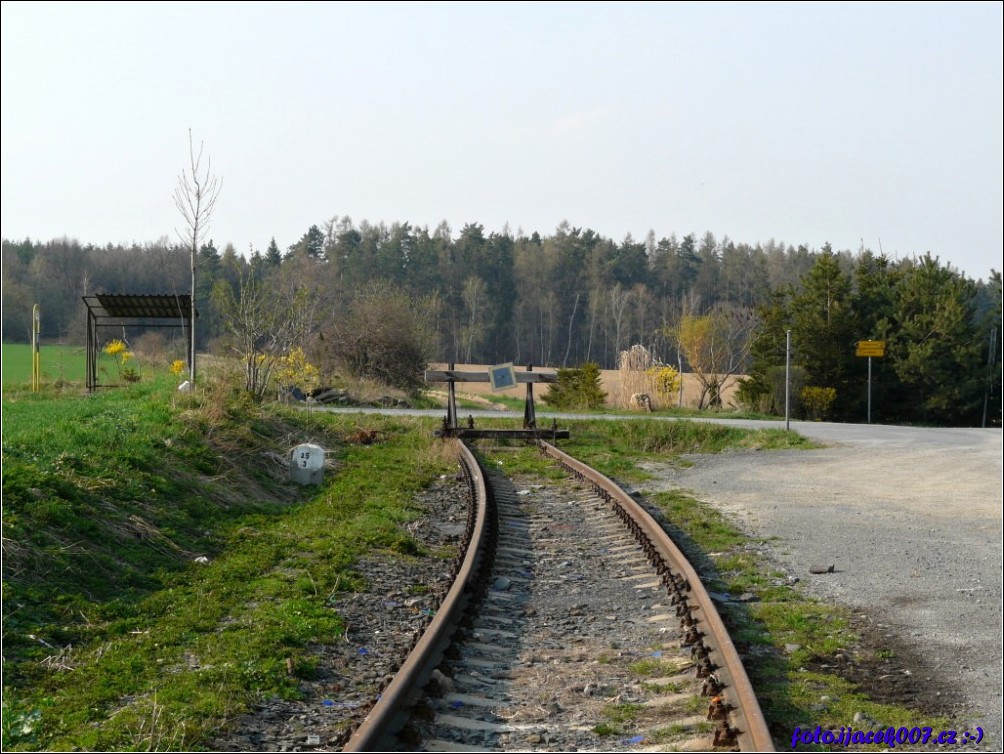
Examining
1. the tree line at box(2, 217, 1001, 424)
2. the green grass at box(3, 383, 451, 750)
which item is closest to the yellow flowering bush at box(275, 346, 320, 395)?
the tree line at box(2, 217, 1001, 424)

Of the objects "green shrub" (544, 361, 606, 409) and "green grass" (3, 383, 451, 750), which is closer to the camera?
"green grass" (3, 383, 451, 750)

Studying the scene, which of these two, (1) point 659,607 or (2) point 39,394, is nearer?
(1) point 659,607

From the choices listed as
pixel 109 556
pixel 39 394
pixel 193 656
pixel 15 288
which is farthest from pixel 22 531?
pixel 15 288

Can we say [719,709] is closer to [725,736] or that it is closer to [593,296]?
[725,736]

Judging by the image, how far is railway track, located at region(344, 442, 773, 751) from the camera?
469cm

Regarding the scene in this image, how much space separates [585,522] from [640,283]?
266ft

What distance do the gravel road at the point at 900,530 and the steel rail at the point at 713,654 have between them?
104 cm

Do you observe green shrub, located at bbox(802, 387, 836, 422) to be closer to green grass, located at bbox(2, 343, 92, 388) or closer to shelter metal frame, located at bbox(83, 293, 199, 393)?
shelter metal frame, located at bbox(83, 293, 199, 393)

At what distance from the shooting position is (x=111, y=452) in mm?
10906

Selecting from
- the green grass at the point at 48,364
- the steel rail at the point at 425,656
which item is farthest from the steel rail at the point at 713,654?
the green grass at the point at 48,364

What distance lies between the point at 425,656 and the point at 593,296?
8553 centimetres

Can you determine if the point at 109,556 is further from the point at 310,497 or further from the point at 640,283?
the point at 640,283

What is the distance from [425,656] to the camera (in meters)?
5.66

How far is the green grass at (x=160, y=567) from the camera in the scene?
5.16 metres
